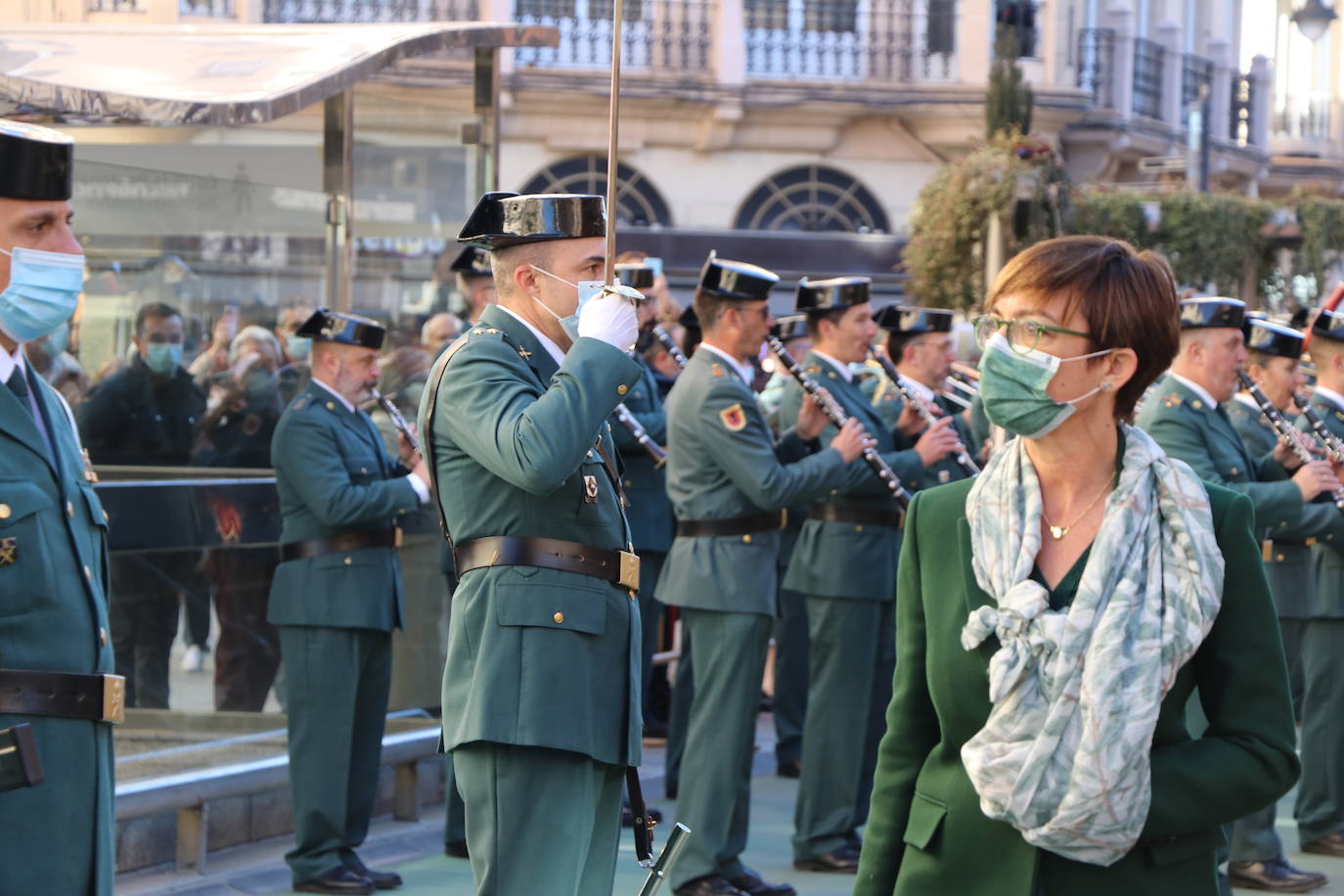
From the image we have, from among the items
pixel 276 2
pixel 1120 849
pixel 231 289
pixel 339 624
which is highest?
pixel 276 2

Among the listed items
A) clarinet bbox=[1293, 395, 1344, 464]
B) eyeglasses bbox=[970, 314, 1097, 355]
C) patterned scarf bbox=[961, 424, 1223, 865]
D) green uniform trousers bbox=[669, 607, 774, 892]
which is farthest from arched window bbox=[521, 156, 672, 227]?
patterned scarf bbox=[961, 424, 1223, 865]

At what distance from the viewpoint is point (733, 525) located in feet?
22.1

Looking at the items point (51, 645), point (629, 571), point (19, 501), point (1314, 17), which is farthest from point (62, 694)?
point (1314, 17)

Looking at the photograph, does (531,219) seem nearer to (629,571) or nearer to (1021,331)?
(629,571)

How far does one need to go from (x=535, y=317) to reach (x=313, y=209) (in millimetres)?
4310

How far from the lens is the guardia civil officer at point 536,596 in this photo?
3.97 metres

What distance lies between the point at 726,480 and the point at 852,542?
0.67m

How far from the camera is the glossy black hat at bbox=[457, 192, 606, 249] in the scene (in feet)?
13.8

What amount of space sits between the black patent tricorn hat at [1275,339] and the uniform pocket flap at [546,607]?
15.5ft

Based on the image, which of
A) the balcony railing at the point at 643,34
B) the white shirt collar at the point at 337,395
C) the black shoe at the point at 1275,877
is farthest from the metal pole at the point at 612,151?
the balcony railing at the point at 643,34

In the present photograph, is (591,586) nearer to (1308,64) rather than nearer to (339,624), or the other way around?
(339,624)

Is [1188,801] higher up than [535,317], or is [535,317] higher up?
[535,317]

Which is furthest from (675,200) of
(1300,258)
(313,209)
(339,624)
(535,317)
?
(535,317)

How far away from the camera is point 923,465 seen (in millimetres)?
7289
